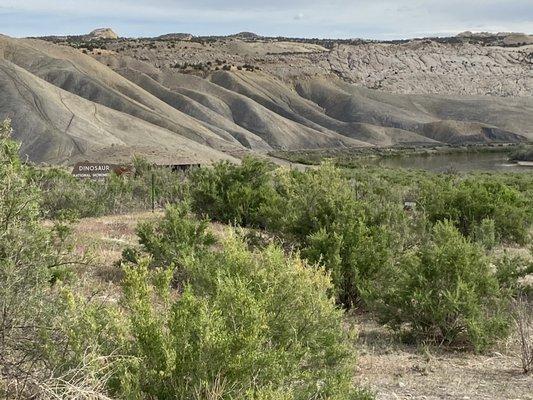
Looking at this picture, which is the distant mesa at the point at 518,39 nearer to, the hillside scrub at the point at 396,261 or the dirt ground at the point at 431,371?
the hillside scrub at the point at 396,261

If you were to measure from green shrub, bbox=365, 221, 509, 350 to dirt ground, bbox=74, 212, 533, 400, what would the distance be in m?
0.28

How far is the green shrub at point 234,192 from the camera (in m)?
A: 18.7

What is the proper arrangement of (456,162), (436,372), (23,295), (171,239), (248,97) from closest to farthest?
(23,295)
(436,372)
(171,239)
(456,162)
(248,97)

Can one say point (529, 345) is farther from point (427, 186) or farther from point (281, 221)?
point (427, 186)

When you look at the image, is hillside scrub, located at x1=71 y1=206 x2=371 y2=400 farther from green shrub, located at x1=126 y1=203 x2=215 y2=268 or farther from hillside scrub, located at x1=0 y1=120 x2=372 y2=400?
green shrub, located at x1=126 y1=203 x2=215 y2=268

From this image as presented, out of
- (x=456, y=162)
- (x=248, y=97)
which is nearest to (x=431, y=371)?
(x=456, y=162)

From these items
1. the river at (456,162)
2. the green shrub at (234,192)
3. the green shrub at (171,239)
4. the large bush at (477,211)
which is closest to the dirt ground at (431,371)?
the green shrub at (171,239)

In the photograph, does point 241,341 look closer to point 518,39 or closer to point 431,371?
point 431,371

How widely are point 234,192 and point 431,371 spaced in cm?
1042

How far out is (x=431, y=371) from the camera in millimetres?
9008

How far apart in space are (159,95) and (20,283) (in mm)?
80417

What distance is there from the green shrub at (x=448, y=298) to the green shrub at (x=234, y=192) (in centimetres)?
699

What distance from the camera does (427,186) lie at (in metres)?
23.4

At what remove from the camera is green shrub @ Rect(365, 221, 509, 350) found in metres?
9.93
